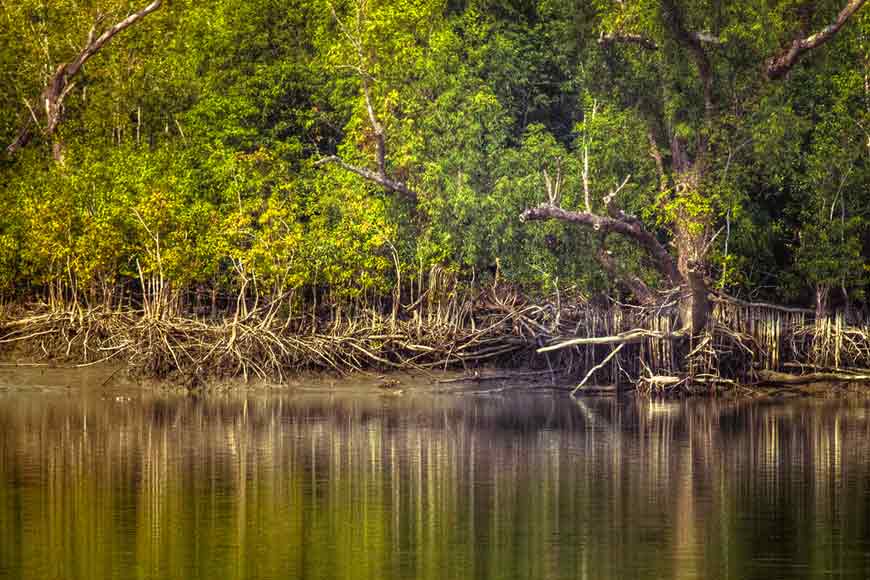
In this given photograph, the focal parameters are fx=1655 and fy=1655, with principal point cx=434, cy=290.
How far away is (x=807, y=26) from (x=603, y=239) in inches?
203

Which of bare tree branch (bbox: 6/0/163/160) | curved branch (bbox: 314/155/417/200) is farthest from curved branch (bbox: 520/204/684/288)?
bare tree branch (bbox: 6/0/163/160)

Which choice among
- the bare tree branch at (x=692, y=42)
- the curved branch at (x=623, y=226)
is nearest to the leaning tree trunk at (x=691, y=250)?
the curved branch at (x=623, y=226)

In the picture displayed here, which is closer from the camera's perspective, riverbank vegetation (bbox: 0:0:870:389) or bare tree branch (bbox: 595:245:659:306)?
riverbank vegetation (bbox: 0:0:870:389)

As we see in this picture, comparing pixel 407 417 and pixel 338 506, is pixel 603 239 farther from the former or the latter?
pixel 338 506

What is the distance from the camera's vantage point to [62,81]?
36.9 m

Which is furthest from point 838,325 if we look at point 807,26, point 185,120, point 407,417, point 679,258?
point 185,120

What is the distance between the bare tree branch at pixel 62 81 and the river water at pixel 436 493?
11041 mm

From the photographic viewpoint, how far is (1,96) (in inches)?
1475

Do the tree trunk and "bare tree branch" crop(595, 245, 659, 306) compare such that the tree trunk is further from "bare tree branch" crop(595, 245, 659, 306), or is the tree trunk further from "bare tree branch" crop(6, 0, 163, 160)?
"bare tree branch" crop(6, 0, 163, 160)

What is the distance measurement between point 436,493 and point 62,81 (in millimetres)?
22886

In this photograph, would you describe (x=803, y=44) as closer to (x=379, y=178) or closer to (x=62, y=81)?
(x=379, y=178)

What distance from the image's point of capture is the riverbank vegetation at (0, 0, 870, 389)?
29.2 m

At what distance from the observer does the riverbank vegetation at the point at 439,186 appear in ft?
95.8

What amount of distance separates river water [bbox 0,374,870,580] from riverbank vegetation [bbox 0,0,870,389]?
3.55 m
